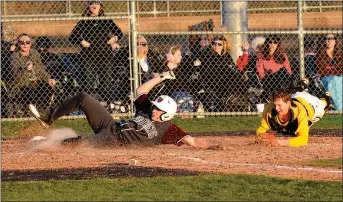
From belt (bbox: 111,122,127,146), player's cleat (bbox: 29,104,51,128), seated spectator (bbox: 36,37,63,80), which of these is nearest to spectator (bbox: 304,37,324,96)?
seated spectator (bbox: 36,37,63,80)

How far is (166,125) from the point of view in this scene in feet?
46.5

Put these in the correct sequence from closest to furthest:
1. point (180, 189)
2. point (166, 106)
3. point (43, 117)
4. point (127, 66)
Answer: point (180, 189), point (166, 106), point (43, 117), point (127, 66)

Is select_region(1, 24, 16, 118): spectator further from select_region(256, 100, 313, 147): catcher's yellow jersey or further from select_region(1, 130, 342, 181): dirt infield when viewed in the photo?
select_region(256, 100, 313, 147): catcher's yellow jersey

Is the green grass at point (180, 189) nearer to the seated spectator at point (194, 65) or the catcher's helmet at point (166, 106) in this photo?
the catcher's helmet at point (166, 106)

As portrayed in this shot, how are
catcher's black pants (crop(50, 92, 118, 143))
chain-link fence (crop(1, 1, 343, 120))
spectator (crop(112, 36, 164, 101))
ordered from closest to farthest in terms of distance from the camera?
catcher's black pants (crop(50, 92, 118, 143)) → chain-link fence (crop(1, 1, 343, 120)) → spectator (crop(112, 36, 164, 101))

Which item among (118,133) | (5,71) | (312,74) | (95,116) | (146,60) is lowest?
(118,133)

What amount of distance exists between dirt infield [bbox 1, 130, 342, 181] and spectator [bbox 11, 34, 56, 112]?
89.8 inches

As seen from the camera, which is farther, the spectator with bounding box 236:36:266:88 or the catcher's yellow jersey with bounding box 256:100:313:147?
the spectator with bounding box 236:36:266:88

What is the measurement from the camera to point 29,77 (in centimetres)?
1791

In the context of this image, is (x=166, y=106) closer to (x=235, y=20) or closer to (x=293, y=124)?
(x=293, y=124)

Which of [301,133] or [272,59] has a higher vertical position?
[272,59]

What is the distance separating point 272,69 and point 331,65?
1.02m

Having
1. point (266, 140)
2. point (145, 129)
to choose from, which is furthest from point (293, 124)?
point (145, 129)

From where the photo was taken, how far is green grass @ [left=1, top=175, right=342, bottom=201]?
10.0 m
